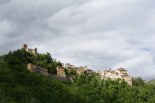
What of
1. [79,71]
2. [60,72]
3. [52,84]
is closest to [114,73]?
[79,71]

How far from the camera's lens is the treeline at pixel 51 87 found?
238 ft

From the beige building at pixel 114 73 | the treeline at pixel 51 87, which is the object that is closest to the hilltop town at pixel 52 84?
the treeline at pixel 51 87

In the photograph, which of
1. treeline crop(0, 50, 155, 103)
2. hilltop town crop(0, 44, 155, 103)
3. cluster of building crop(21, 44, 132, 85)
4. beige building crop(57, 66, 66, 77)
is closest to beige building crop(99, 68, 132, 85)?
cluster of building crop(21, 44, 132, 85)

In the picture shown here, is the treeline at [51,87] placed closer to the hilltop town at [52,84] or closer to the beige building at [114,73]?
the hilltop town at [52,84]

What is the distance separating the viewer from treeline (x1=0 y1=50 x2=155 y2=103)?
238 ft

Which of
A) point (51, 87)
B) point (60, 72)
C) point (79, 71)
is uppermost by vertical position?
point (79, 71)

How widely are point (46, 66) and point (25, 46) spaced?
41.3 feet

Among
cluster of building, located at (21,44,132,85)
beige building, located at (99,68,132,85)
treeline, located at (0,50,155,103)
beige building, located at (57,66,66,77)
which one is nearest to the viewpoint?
treeline, located at (0,50,155,103)

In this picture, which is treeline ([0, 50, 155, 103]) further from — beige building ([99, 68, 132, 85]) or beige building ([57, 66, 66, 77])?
beige building ([99, 68, 132, 85])

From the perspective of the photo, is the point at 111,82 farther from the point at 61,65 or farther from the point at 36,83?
the point at 36,83

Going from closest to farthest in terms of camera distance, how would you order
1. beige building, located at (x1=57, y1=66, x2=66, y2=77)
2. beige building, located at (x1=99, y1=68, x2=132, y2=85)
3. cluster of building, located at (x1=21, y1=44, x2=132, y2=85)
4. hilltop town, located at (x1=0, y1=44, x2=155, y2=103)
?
hilltop town, located at (x1=0, y1=44, x2=155, y2=103) < cluster of building, located at (x1=21, y1=44, x2=132, y2=85) < beige building, located at (x1=57, y1=66, x2=66, y2=77) < beige building, located at (x1=99, y1=68, x2=132, y2=85)

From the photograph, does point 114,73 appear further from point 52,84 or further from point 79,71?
point 52,84

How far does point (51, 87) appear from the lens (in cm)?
8331

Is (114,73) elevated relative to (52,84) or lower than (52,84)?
elevated
